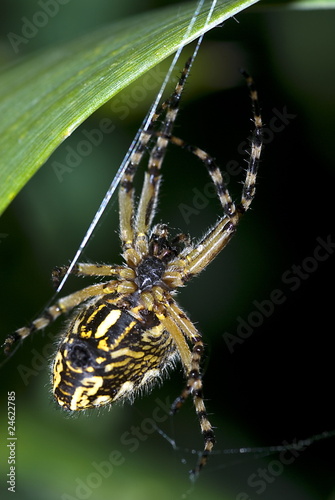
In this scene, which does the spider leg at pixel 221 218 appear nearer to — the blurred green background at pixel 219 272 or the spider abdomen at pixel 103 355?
the spider abdomen at pixel 103 355

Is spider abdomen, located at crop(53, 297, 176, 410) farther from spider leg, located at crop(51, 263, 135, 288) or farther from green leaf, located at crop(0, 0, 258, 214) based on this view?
green leaf, located at crop(0, 0, 258, 214)

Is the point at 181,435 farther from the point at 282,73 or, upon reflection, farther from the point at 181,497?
the point at 282,73

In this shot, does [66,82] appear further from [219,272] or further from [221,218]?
[219,272]

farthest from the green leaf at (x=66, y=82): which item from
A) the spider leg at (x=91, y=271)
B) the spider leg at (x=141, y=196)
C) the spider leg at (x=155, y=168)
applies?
the spider leg at (x=91, y=271)

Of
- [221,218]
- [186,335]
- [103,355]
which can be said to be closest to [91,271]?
[103,355]

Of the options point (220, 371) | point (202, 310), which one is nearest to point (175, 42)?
point (202, 310)

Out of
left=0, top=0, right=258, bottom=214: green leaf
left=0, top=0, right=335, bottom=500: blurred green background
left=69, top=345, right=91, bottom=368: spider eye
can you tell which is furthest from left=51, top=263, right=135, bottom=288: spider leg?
left=0, top=0, right=258, bottom=214: green leaf
